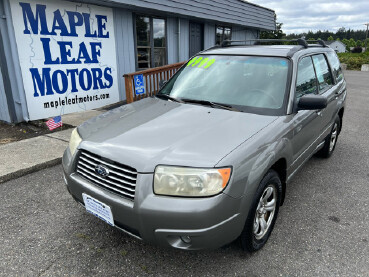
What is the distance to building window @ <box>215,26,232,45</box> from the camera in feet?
39.1

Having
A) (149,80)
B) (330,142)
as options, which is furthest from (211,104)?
(149,80)

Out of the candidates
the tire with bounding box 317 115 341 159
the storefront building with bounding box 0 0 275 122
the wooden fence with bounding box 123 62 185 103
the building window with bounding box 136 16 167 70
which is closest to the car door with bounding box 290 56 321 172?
the tire with bounding box 317 115 341 159

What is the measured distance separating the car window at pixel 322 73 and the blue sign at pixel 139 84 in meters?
3.70

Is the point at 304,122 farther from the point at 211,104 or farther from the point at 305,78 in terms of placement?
the point at 211,104

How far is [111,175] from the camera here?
2.12 metres

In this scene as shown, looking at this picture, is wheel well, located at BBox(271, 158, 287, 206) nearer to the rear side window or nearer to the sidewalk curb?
the rear side window

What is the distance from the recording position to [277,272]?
2.26m

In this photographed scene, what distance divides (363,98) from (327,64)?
7.73m

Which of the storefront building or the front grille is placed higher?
the storefront building

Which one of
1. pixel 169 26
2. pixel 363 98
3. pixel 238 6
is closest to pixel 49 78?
pixel 169 26

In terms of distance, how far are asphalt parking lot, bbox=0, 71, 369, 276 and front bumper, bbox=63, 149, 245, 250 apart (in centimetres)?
46

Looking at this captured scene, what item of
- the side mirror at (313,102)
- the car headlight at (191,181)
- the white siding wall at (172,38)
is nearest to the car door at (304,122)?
the side mirror at (313,102)

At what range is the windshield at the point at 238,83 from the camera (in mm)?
2781

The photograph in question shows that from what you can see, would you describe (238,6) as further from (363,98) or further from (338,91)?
(338,91)
